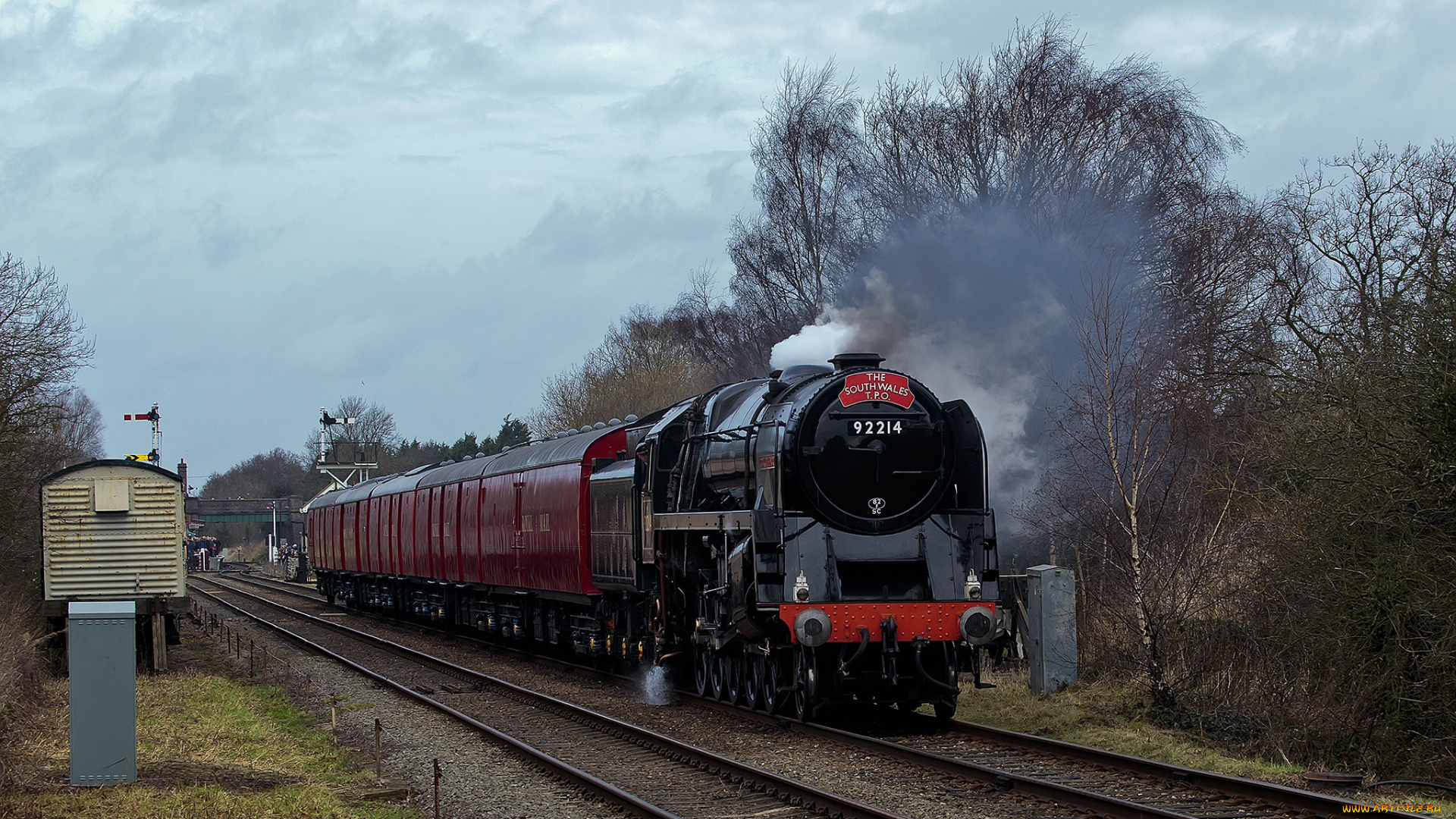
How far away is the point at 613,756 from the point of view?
10539mm

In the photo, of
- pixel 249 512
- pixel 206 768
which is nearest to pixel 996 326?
pixel 206 768

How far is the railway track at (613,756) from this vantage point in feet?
27.1

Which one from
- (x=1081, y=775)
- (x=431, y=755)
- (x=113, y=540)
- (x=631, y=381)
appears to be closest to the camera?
(x=1081, y=775)

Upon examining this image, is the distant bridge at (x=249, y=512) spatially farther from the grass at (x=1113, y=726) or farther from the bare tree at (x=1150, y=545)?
the grass at (x=1113, y=726)

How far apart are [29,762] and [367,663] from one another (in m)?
9.84

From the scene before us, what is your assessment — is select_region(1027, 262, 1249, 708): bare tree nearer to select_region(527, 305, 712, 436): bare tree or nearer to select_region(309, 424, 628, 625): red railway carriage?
select_region(309, 424, 628, 625): red railway carriage

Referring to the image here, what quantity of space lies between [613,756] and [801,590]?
2020 mm

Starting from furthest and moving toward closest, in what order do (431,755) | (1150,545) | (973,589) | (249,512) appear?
(249,512) → (1150,545) → (973,589) → (431,755)

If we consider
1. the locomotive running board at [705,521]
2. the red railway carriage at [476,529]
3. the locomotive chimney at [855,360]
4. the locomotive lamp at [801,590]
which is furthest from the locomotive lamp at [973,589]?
the red railway carriage at [476,529]

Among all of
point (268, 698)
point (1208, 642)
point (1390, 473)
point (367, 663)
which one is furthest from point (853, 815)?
point (367, 663)

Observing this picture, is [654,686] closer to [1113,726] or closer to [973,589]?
[973,589]

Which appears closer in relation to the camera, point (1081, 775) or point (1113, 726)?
point (1081, 775)

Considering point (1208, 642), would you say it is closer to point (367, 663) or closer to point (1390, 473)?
point (1390, 473)

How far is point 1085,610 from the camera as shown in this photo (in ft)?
45.3
